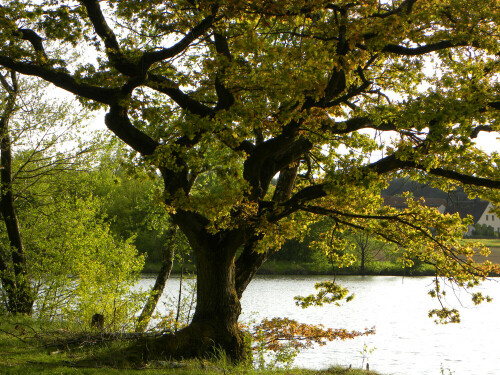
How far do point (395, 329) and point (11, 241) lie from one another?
1539 centimetres

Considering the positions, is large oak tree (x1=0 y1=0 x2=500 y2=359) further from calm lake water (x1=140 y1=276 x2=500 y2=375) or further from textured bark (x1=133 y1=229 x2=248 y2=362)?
calm lake water (x1=140 y1=276 x2=500 y2=375)

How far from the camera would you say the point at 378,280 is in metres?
42.1

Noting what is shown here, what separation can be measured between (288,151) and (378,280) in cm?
3497

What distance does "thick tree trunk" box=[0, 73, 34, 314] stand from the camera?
525 inches

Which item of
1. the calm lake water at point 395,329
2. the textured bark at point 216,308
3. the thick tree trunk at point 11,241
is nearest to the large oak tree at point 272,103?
the textured bark at point 216,308

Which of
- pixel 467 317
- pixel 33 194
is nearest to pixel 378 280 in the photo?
pixel 467 317

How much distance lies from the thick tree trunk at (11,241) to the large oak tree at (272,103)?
5.73 m

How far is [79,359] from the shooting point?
27.1ft

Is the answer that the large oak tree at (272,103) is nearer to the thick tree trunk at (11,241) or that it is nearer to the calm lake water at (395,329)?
the calm lake water at (395,329)

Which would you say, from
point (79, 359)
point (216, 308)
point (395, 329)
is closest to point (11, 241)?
point (79, 359)

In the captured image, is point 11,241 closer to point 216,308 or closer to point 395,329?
point 216,308

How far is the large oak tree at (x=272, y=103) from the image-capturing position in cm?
723

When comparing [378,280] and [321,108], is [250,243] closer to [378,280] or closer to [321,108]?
[321,108]

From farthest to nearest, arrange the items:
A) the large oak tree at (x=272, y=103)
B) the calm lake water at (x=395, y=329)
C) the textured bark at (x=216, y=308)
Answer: the calm lake water at (x=395, y=329)
the textured bark at (x=216, y=308)
the large oak tree at (x=272, y=103)
